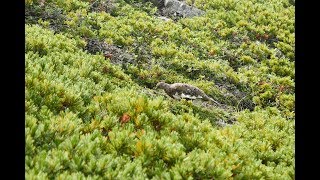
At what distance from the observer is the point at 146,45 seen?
42.6ft

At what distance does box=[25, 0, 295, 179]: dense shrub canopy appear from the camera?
4898 millimetres

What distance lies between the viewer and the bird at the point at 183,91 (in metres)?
9.65

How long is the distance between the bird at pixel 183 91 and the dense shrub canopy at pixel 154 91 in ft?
1.01

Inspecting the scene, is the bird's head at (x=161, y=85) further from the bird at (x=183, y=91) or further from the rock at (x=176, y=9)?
the rock at (x=176, y=9)

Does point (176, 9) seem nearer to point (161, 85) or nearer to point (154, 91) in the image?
point (161, 85)

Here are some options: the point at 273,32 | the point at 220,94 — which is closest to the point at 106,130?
the point at 220,94

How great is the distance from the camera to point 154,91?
949cm

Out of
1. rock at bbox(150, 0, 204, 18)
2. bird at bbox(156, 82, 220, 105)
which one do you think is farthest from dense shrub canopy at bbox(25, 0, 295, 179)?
rock at bbox(150, 0, 204, 18)

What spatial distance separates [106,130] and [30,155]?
62.3 inches

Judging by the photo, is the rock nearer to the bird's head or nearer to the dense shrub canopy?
the dense shrub canopy

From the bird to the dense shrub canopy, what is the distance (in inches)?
12.1

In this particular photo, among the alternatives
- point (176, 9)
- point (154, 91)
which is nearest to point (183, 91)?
point (154, 91)

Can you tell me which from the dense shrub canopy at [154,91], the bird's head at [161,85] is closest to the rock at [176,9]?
the dense shrub canopy at [154,91]

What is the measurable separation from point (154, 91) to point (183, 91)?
3.03 ft
